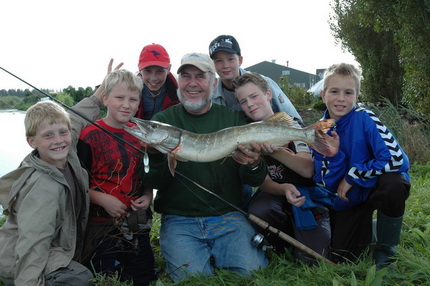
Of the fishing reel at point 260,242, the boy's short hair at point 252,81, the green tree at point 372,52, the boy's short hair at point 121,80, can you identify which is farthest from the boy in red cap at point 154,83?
the green tree at point 372,52

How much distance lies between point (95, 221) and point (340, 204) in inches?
96.5

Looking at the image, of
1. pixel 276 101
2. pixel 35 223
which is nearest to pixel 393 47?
pixel 276 101

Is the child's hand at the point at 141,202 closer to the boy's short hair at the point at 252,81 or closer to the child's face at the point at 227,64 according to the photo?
the boy's short hair at the point at 252,81

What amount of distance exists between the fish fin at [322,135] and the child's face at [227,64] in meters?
2.00

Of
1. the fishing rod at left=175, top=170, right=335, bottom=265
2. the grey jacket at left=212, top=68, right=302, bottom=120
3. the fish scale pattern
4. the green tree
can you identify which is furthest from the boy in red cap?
the green tree

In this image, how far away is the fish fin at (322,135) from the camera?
3.22 m

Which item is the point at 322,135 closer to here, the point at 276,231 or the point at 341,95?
the point at 341,95

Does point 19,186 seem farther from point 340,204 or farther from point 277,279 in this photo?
point 340,204

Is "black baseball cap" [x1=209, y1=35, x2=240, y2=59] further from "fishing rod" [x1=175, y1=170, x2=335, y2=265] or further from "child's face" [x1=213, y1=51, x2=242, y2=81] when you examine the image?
"fishing rod" [x1=175, y1=170, x2=335, y2=265]

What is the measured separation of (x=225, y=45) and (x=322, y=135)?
2.20 metres

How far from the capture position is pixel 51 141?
3.28 metres

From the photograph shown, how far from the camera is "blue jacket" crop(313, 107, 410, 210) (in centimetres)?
329

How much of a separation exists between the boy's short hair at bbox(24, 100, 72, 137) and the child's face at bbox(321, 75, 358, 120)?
2.50 m

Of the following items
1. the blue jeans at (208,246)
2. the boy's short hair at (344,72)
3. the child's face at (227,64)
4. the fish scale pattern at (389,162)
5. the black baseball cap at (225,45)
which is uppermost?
the black baseball cap at (225,45)
